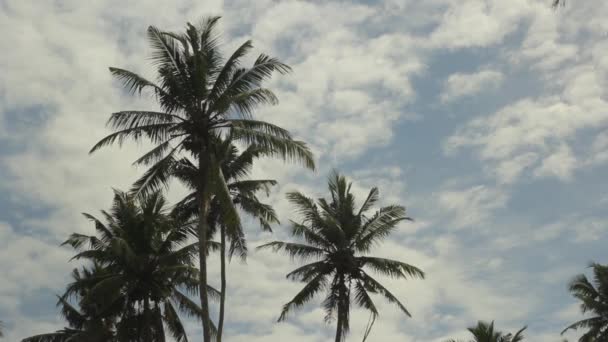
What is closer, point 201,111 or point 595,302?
point 201,111

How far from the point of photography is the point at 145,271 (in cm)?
2902

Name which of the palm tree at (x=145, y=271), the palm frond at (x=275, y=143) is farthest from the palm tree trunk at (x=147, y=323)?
the palm frond at (x=275, y=143)

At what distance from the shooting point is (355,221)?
3122cm

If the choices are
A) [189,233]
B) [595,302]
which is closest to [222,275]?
[189,233]

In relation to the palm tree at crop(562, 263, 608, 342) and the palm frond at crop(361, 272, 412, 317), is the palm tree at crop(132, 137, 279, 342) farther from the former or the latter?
the palm tree at crop(562, 263, 608, 342)

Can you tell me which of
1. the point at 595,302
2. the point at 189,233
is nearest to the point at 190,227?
the point at 189,233

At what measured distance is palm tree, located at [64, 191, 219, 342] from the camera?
93.7ft

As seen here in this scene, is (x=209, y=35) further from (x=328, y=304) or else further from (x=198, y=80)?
(x=328, y=304)

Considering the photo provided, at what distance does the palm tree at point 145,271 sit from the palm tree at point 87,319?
372 mm

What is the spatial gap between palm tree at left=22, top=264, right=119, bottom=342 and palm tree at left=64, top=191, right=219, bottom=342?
0.37 m

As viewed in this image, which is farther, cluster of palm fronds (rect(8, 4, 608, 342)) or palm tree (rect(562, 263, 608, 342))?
palm tree (rect(562, 263, 608, 342))

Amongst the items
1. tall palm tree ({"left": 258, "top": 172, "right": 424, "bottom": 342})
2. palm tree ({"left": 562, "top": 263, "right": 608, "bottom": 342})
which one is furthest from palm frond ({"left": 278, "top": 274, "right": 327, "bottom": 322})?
palm tree ({"left": 562, "top": 263, "right": 608, "bottom": 342})

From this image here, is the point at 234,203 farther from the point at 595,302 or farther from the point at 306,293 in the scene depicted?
the point at 595,302

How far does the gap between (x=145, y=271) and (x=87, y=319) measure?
22.3ft
